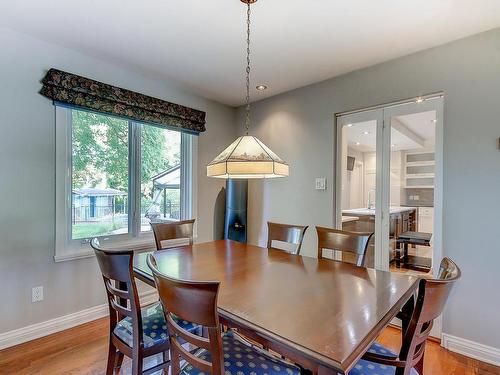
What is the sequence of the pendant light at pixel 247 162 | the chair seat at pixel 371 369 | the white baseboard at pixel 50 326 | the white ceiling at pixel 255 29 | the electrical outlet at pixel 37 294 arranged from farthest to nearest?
1. the electrical outlet at pixel 37 294
2. the white baseboard at pixel 50 326
3. the white ceiling at pixel 255 29
4. the pendant light at pixel 247 162
5. the chair seat at pixel 371 369

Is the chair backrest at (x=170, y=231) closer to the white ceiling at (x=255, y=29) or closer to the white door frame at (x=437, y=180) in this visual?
the white ceiling at (x=255, y=29)

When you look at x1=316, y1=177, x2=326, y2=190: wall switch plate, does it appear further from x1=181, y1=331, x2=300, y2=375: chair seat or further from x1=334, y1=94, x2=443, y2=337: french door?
x1=181, y1=331, x2=300, y2=375: chair seat

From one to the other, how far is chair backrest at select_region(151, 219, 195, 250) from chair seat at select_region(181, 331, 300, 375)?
1162 mm

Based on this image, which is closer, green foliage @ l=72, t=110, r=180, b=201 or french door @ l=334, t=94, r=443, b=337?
french door @ l=334, t=94, r=443, b=337


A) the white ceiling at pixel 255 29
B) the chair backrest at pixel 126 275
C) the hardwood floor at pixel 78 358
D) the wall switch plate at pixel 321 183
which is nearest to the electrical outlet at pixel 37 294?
the hardwood floor at pixel 78 358

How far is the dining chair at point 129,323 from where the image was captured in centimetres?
134

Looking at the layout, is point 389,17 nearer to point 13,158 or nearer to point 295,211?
point 295,211

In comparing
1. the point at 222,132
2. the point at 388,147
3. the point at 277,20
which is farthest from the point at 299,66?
the point at 222,132

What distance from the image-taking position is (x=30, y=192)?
2.26m

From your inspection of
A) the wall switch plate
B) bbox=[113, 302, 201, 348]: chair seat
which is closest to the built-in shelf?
the wall switch plate

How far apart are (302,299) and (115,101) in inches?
98.8

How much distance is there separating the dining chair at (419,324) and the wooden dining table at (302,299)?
0.35 ft

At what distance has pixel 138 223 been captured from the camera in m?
2.98

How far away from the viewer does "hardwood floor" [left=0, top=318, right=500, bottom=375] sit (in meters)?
1.89
